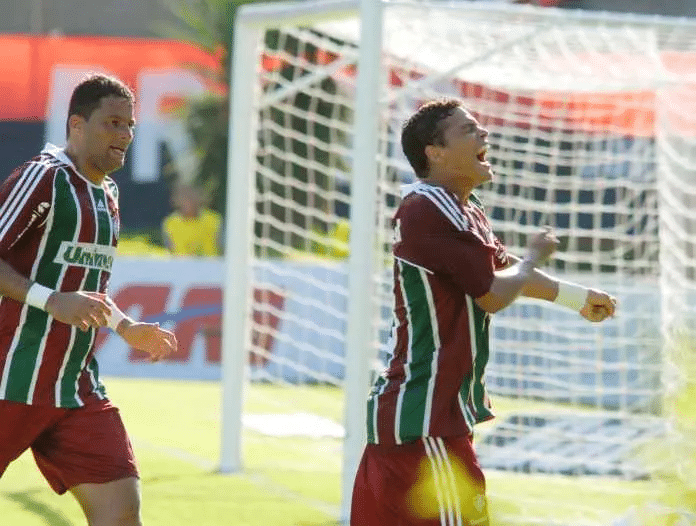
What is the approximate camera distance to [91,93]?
5.59 metres

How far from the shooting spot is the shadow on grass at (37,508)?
26.2 feet

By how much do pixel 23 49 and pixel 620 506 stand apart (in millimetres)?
24299

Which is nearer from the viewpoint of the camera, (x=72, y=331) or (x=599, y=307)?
→ (x=599, y=307)

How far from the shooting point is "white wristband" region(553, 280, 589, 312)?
5.05 metres

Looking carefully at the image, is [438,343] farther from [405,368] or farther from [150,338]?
[150,338]

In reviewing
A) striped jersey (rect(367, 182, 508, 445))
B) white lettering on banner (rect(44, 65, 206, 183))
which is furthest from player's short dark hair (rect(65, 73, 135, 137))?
white lettering on banner (rect(44, 65, 206, 183))

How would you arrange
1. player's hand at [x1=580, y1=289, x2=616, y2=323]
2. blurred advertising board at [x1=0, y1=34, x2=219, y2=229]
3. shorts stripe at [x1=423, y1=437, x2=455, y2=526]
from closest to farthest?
1. shorts stripe at [x1=423, y1=437, x2=455, y2=526]
2. player's hand at [x1=580, y1=289, x2=616, y2=323]
3. blurred advertising board at [x1=0, y1=34, x2=219, y2=229]

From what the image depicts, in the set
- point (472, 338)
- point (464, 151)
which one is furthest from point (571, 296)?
point (464, 151)

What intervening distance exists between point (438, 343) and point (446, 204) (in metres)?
0.42

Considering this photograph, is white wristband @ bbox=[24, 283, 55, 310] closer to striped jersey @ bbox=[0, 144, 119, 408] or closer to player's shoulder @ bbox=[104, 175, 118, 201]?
striped jersey @ bbox=[0, 144, 119, 408]

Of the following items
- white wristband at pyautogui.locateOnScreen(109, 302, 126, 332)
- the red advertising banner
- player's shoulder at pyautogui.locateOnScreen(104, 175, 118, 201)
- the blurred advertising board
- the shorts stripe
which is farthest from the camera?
the red advertising banner

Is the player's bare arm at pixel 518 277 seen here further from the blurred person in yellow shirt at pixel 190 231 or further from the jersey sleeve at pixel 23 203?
the blurred person in yellow shirt at pixel 190 231

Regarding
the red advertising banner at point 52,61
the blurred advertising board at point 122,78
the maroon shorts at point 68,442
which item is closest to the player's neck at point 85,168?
the maroon shorts at point 68,442

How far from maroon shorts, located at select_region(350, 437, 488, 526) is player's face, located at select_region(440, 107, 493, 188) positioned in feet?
2.61
